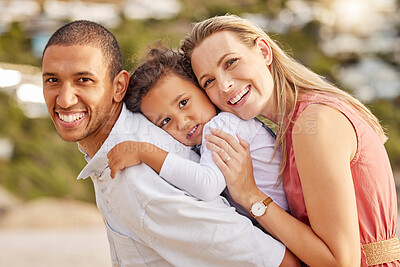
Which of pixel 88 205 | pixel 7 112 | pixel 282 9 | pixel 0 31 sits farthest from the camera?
pixel 282 9

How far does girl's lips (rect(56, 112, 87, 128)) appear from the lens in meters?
2.49

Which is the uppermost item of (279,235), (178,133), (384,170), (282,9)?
(282,9)

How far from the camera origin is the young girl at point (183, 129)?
2.26m

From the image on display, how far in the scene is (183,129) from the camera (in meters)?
2.65

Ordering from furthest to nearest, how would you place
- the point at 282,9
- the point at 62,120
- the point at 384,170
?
1. the point at 282,9
2. the point at 62,120
3. the point at 384,170

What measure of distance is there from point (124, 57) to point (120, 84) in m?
8.66

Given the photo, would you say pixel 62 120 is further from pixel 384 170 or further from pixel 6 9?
pixel 6 9

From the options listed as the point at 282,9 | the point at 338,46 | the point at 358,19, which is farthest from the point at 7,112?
the point at 358,19

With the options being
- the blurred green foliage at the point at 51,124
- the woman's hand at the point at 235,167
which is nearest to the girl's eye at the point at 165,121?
the woman's hand at the point at 235,167

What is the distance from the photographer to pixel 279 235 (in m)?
2.24

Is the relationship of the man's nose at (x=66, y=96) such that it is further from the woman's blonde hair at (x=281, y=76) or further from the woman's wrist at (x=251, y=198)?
the woman's wrist at (x=251, y=198)

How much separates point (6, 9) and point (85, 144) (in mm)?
11732

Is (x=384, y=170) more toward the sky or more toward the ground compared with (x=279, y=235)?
more toward the sky

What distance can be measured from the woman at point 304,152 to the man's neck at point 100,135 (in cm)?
47
